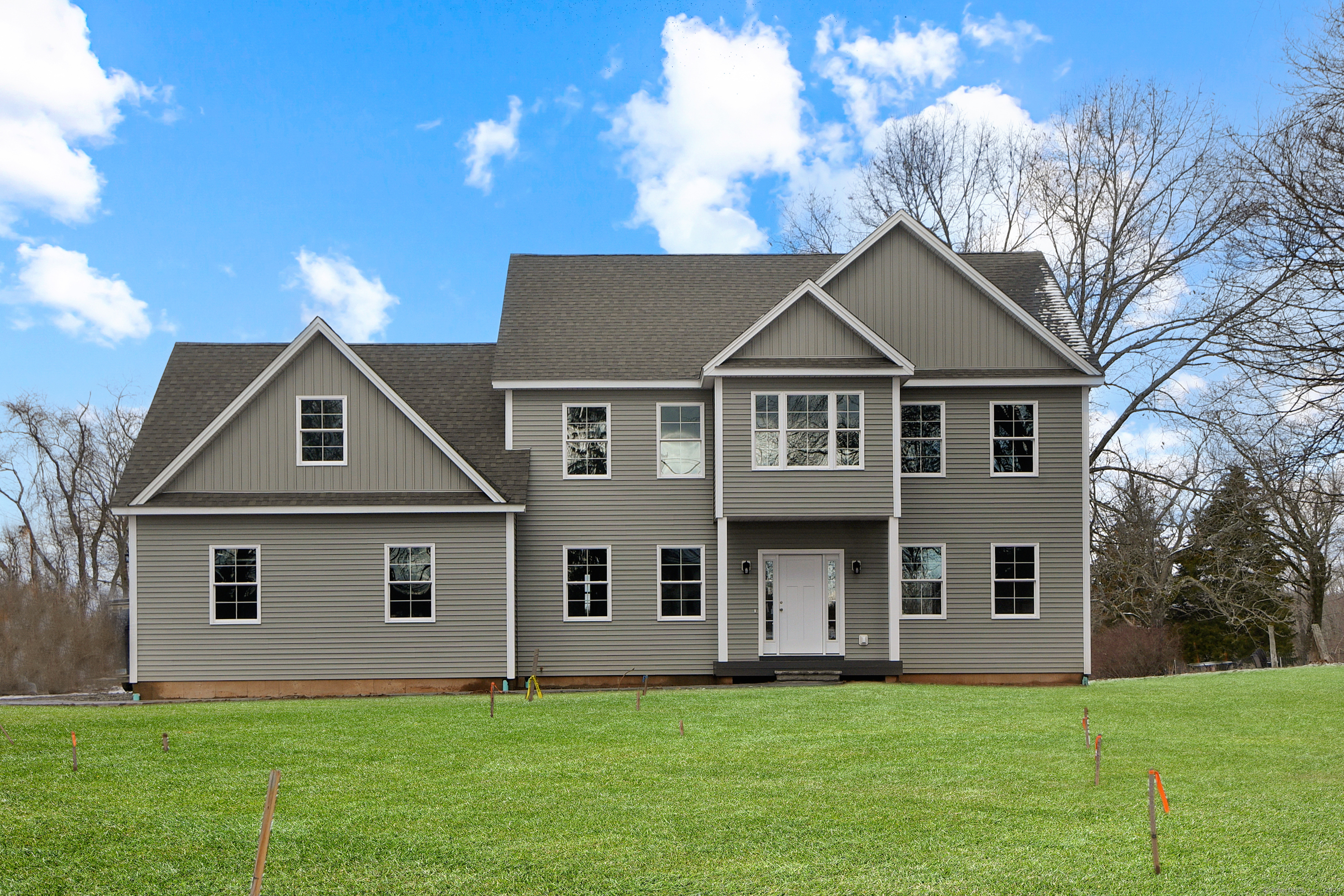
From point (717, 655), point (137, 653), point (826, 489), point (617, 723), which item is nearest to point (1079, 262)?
point (826, 489)

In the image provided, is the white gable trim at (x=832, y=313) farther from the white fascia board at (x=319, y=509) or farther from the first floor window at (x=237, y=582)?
the first floor window at (x=237, y=582)

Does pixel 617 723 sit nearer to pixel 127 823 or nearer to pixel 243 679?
pixel 127 823

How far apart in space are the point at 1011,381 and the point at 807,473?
180 inches

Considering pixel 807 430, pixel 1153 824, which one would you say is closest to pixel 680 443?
pixel 807 430

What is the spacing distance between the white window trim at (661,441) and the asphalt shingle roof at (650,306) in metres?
0.56

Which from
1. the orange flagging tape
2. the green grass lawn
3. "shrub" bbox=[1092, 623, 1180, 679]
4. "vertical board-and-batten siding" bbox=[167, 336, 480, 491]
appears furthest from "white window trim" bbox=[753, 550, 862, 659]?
"shrub" bbox=[1092, 623, 1180, 679]

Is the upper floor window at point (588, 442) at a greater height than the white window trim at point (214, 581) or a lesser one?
greater

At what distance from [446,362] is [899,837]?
57.3 feet

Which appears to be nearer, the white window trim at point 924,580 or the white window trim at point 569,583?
the white window trim at point 569,583

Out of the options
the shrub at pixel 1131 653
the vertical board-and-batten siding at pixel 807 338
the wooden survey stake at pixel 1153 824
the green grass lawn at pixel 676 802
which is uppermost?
the vertical board-and-batten siding at pixel 807 338

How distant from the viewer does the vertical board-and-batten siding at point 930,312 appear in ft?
71.6

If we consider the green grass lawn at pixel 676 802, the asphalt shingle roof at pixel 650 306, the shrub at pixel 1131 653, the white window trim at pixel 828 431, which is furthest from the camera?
the shrub at pixel 1131 653

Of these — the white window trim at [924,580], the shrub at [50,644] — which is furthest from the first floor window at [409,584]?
the shrub at [50,644]

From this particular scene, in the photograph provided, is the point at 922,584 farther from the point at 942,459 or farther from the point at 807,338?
the point at 807,338
